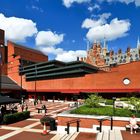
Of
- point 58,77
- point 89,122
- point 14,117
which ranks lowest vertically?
point 14,117

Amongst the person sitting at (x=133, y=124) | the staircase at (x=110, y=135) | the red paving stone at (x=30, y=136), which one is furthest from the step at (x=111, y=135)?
the red paving stone at (x=30, y=136)

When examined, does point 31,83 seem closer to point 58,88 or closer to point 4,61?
point 58,88

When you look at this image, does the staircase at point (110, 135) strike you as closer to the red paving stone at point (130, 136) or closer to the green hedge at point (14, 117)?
the red paving stone at point (130, 136)

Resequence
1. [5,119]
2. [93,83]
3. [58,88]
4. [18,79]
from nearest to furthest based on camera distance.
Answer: [5,119], [93,83], [58,88], [18,79]

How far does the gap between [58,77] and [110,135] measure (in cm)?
6168

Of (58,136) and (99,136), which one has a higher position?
(99,136)

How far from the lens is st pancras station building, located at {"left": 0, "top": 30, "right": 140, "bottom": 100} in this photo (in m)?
61.6

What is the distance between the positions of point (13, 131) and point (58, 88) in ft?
179

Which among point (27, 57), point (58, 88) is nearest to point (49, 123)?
point (58, 88)

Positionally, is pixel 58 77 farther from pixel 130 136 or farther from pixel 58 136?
pixel 130 136

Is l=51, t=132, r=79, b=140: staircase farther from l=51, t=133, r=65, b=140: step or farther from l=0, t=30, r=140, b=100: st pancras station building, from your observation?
l=0, t=30, r=140, b=100: st pancras station building

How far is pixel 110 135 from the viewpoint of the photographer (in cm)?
1869

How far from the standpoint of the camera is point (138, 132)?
64.4 ft

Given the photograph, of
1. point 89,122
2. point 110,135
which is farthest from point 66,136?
point 110,135
